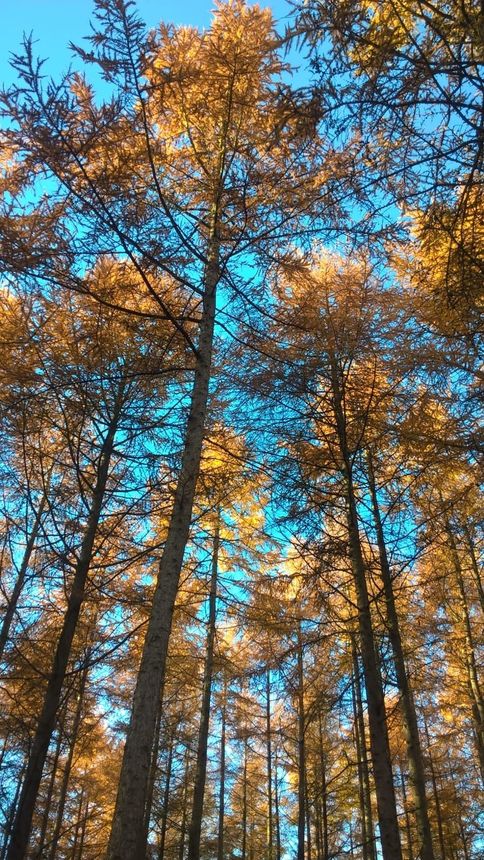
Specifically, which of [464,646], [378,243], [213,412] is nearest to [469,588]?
[464,646]

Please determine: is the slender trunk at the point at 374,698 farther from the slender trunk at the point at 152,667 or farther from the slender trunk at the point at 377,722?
the slender trunk at the point at 152,667

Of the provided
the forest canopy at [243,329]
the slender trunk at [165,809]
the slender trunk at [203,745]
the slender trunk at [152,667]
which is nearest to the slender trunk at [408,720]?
the forest canopy at [243,329]

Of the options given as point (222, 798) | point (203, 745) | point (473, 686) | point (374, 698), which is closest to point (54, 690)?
point (374, 698)

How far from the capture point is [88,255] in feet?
17.3

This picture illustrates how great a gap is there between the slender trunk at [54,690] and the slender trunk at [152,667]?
64.1 inches

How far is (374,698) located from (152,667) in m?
2.92

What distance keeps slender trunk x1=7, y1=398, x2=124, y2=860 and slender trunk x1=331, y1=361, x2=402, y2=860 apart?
9.77 ft

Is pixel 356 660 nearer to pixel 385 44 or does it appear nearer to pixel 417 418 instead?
pixel 417 418

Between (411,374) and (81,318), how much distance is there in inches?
174

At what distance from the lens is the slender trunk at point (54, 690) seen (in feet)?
16.2

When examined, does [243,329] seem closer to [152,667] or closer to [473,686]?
[152,667]

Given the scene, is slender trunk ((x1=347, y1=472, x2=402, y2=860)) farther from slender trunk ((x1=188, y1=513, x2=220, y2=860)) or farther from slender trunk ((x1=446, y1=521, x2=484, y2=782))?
slender trunk ((x1=446, y1=521, x2=484, y2=782))

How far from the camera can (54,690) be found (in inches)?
218

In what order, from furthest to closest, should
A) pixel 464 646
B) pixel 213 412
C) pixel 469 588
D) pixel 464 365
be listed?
pixel 469 588 → pixel 464 646 → pixel 213 412 → pixel 464 365
